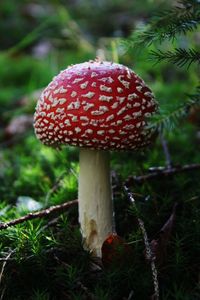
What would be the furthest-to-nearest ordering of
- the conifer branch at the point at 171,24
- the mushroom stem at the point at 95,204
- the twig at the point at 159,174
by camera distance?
the twig at the point at 159,174, the mushroom stem at the point at 95,204, the conifer branch at the point at 171,24

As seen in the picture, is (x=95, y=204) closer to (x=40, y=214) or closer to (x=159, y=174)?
(x=40, y=214)

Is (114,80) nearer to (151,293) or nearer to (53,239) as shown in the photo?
(53,239)

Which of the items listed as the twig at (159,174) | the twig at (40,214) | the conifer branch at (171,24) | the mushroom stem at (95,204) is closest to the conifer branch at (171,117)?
the conifer branch at (171,24)

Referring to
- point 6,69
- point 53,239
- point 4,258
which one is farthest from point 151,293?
point 6,69

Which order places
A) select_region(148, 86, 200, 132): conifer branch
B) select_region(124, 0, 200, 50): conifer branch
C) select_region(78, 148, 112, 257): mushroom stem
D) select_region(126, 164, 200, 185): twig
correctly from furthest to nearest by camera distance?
1. select_region(126, 164, 200, 185): twig
2. select_region(78, 148, 112, 257): mushroom stem
3. select_region(148, 86, 200, 132): conifer branch
4. select_region(124, 0, 200, 50): conifer branch

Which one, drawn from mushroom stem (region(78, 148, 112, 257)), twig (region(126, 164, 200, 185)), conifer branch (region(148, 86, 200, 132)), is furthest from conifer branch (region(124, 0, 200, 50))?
twig (region(126, 164, 200, 185))

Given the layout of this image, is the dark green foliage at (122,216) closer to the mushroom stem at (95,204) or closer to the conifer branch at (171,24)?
the conifer branch at (171,24)

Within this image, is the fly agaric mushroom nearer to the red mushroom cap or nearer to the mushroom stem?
the red mushroom cap

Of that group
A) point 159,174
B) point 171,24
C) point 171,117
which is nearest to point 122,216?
point 159,174
